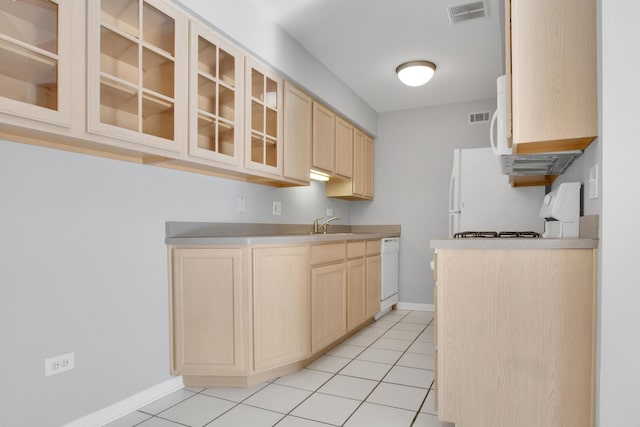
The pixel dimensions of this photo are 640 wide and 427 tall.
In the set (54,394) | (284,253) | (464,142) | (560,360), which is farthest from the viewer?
(464,142)

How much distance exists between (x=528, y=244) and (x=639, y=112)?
0.63 metres

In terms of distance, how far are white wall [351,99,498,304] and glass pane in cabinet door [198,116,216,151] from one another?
3086mm

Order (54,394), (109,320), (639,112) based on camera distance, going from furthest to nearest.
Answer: (109,320)
(54,394)
(639,112)

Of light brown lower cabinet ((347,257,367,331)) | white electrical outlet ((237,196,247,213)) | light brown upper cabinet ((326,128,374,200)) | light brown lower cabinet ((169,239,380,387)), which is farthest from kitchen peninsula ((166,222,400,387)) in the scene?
light brown upper cabinet ((326,128,374,200))

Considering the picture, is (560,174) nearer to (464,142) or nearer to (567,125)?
(567,125)

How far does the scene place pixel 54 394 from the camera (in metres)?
1.81

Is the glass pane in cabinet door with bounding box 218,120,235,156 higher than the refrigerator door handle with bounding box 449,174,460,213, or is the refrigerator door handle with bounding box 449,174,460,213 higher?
the glass pane in cabinet door with bounding box 218,120,235,156

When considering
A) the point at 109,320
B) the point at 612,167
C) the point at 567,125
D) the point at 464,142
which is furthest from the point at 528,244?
the point at 464,142

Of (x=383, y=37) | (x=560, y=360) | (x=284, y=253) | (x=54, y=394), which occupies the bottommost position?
(x=54, y=394)

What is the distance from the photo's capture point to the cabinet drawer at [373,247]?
4.04m

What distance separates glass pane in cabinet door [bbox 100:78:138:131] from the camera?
180cm

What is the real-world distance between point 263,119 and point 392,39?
1.30 m

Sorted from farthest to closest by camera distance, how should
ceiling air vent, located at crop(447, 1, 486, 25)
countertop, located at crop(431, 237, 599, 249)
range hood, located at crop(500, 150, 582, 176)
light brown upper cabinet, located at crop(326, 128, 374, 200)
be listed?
light brown upper cabinet, located at crop(326, 128, 374, 200) → ceiling air vent, located at crop(447, 1, 486, 25) → range hood, located at crop(500, 150, 582, 176) → countertop, located at crop(431, 237, 599, 249)

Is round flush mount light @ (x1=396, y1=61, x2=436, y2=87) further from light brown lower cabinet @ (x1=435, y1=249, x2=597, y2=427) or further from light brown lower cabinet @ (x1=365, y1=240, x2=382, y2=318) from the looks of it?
light brown lower cabinet @ (x1=435, y1=249, x2=597, y2=427)
